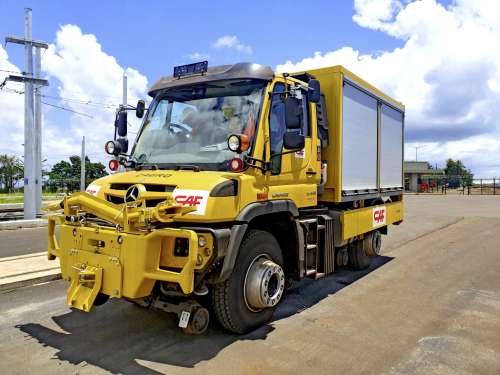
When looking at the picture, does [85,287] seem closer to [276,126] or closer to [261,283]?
[261,283]

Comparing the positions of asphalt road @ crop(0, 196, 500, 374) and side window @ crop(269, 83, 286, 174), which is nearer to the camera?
asphalt road @ crop(0, 196, 500, 374)

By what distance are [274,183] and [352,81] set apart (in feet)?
9.28

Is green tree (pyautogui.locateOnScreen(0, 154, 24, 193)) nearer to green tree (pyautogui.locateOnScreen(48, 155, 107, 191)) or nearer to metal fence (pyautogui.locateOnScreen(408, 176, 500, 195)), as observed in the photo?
green tree (pyautogui.locateOnScreen(48, 155, 107, 191))

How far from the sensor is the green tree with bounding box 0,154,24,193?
135 ft

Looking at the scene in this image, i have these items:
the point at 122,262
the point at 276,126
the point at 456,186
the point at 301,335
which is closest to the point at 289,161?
the point at 276,126

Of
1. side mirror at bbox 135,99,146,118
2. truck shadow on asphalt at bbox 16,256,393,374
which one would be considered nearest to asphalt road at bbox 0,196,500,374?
truck shadow on asphalt at bbox 16,256,393,374

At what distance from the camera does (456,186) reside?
4500cm

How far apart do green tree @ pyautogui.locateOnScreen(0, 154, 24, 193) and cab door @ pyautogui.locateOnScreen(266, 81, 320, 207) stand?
4257 centimetres

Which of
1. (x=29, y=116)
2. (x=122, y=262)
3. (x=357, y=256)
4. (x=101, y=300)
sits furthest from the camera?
(x=29, y=116)

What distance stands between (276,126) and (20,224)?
1309cm

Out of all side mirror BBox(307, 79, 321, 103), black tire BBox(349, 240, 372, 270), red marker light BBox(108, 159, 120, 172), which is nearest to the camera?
side mirror BBox(307, 79, 321, 103)

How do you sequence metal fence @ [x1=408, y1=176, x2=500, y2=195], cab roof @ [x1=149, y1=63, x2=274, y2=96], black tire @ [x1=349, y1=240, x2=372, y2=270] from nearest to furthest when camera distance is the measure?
cab roof @ [x1=149, y1=63, x2=274, y2=96], black tire @ [x1=349, y1=240, x2=372, y2=270], metal fence @ [x1=408, y1=176, x2=500, y2=195]

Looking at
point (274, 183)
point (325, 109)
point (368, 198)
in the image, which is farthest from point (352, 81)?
point (274, 183)

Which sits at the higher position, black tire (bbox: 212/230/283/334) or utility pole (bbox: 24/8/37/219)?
utility pole (bbox: 24/8/37/219)
